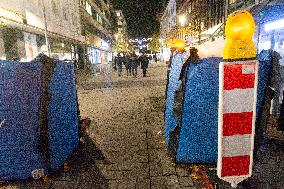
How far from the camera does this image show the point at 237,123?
273 cm

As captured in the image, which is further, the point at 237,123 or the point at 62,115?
the point at 62,115

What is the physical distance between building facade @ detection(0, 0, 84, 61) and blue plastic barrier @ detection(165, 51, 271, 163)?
7165 millimetres

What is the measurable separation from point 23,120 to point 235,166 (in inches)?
116

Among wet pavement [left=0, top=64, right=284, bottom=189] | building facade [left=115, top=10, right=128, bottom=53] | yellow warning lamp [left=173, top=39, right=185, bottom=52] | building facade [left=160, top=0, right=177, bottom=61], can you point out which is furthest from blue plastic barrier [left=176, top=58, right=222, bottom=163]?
building facade [left=115, top=10, right=128, bottom=53]

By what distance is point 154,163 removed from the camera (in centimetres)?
483

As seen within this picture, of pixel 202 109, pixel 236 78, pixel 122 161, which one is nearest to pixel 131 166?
pixel 122 161

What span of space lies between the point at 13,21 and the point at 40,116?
12.1 meters

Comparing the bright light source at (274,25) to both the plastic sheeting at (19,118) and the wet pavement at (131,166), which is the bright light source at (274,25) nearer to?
the wet pavement at (131,166)

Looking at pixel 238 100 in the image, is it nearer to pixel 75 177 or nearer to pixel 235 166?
pixel 235 166

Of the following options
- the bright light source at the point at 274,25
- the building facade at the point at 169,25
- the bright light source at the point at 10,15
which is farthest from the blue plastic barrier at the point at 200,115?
the building facade at the point at 169,25

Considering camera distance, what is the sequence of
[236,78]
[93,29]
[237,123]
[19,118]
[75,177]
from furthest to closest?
[93,29]
[75,177]
[19,118]
[237,123]
[236,78]

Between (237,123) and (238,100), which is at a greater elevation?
(238,100)

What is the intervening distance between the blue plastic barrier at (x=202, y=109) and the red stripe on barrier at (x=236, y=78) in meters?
1.33

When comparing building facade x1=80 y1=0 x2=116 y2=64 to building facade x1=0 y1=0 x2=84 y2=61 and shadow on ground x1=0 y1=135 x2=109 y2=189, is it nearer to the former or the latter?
building facade x1=0 y1=0 x2=84 y2=61
